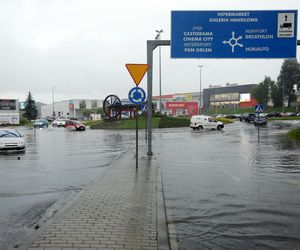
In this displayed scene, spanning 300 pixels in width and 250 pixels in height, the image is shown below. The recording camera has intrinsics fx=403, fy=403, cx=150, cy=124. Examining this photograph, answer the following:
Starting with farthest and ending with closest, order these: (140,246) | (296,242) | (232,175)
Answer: (232,175)
(296,242)
(140,246)

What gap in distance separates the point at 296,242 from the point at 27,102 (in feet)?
362

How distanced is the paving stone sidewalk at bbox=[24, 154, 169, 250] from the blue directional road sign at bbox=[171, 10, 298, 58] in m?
9.40

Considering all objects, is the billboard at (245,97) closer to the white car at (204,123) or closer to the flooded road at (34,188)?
the white car at (204,123)

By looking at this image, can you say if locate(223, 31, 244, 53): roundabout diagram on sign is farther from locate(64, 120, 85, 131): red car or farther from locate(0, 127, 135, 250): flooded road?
locate(64, 120, 85, 131): red car

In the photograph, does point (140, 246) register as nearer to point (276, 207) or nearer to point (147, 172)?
point (276, 207)

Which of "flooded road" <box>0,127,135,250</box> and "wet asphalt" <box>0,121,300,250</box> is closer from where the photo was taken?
"wet asphalt" <box>0,121,300,250</box>

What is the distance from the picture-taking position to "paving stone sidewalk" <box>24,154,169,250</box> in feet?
17.0

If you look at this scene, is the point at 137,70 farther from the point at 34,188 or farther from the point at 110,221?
the point at 110,221

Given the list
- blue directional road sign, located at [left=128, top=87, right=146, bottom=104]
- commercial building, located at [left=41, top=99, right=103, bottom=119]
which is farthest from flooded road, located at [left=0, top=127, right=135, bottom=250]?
commercial building, located at [left=41, top=99, right=103, bottom=119]

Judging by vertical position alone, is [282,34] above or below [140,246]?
above

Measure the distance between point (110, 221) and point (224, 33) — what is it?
13402 millimetres

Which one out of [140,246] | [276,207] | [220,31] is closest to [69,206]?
[140,246]

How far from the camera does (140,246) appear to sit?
5.07 metres

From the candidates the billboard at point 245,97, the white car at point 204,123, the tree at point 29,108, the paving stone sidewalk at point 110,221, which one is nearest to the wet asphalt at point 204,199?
the paving stone sidewalk at point 110,221
